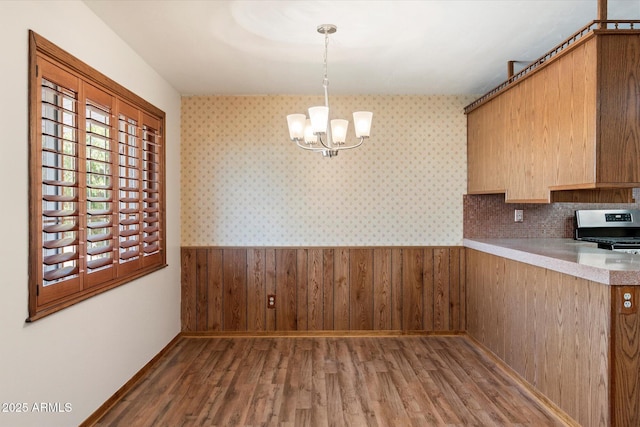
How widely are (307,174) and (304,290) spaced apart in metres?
1.21

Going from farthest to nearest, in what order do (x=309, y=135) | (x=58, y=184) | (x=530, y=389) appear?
(x=530, y=389) < (x=309, y=135) < (x=58, y=184)

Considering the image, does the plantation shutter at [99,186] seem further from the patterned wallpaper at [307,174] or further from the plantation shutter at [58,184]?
the patterned wallpaper at [307,174]

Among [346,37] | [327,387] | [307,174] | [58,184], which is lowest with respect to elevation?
[327,387]

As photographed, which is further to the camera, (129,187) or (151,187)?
(151,187)

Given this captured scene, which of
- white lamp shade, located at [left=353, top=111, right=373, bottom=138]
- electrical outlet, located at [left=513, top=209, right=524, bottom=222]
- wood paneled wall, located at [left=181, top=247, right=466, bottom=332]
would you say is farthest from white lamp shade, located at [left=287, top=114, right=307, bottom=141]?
electrical outlet, located at [left=513, top=209, right=524, bottom=222]

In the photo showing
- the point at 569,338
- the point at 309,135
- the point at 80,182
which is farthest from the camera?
the point at 309,135

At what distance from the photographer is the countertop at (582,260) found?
209 centimetres

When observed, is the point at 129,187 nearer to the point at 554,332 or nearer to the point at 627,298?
the point at 554,332

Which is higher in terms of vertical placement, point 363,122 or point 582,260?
point 363,122

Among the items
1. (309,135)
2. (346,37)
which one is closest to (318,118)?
(309,135)

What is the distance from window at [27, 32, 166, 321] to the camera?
198cm

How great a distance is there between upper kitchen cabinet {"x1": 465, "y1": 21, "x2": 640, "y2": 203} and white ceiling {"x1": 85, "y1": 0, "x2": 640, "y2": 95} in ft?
0.74

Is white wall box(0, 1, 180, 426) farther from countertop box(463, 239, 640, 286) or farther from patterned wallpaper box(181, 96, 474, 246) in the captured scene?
countertop box(463, 239, 640, 286)

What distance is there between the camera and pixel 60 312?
215 cm
